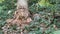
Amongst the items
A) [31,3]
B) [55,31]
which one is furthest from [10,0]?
[55,31]

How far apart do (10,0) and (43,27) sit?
4.23 meters

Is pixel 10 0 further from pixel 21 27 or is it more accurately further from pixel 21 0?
pixel 21 27

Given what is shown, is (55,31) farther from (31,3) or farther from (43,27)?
(31,3)

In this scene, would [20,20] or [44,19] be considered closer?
[20,20]

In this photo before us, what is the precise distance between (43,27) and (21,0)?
4.64 feet

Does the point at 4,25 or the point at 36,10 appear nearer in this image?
the point at 4,25

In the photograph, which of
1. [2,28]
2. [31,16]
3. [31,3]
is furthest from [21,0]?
[31,3]

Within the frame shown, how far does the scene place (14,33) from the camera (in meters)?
7.28

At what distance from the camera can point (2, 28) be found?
7738mm

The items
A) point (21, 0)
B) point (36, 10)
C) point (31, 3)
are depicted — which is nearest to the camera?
point (21, 0)

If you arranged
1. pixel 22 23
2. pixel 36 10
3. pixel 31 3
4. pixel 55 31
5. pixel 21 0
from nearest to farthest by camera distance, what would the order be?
pixel 55 31
pixel 22 23
pixel 21 0
pixel 36 10
pixel 31 3

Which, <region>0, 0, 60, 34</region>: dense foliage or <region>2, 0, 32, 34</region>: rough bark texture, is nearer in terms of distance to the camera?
<region>0, 0, 60, 34</region>: dense foliage

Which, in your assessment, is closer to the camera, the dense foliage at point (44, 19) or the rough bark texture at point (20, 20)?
the dense foliage at point (44, 19)

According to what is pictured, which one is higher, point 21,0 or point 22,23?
point 21,0
